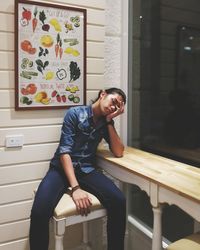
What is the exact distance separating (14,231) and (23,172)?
425 millimetres

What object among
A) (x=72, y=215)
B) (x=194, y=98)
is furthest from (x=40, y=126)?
(x=194, y=98)

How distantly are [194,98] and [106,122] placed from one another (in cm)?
60

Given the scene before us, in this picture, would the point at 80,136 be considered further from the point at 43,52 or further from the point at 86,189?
the point at 43,52

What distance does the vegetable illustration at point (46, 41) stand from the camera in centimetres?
210

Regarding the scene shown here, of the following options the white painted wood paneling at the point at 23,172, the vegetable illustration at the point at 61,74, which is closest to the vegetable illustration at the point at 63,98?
the vegetable illustration at the point at 61,74

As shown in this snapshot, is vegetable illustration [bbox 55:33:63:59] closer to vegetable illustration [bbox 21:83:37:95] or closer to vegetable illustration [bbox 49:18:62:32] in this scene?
vegetable illustration [bbox 49:18:62:32]

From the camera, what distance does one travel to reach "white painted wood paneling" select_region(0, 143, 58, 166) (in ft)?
6.77

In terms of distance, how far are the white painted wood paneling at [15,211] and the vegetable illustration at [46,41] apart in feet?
3.63

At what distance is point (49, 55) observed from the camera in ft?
6.98

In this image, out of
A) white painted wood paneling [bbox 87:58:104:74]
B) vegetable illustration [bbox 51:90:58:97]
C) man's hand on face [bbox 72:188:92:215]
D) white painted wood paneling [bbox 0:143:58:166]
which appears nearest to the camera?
man's hand on face [bbox 72:188:92:215]

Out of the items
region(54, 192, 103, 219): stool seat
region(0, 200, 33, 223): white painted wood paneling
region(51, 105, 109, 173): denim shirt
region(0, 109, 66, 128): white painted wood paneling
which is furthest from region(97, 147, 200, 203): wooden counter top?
region(0, 200, 33, 223): white painted wood paneling

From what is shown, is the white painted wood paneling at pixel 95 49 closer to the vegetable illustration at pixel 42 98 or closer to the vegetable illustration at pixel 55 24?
the vegetable illustration at pixel 55 24

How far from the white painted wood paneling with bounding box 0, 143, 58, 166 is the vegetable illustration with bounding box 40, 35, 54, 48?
2.28 feet

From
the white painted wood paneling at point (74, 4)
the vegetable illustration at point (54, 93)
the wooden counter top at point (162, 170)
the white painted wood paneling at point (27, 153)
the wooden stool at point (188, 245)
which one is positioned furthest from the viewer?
the vegetable illustration at point (54, 93)
